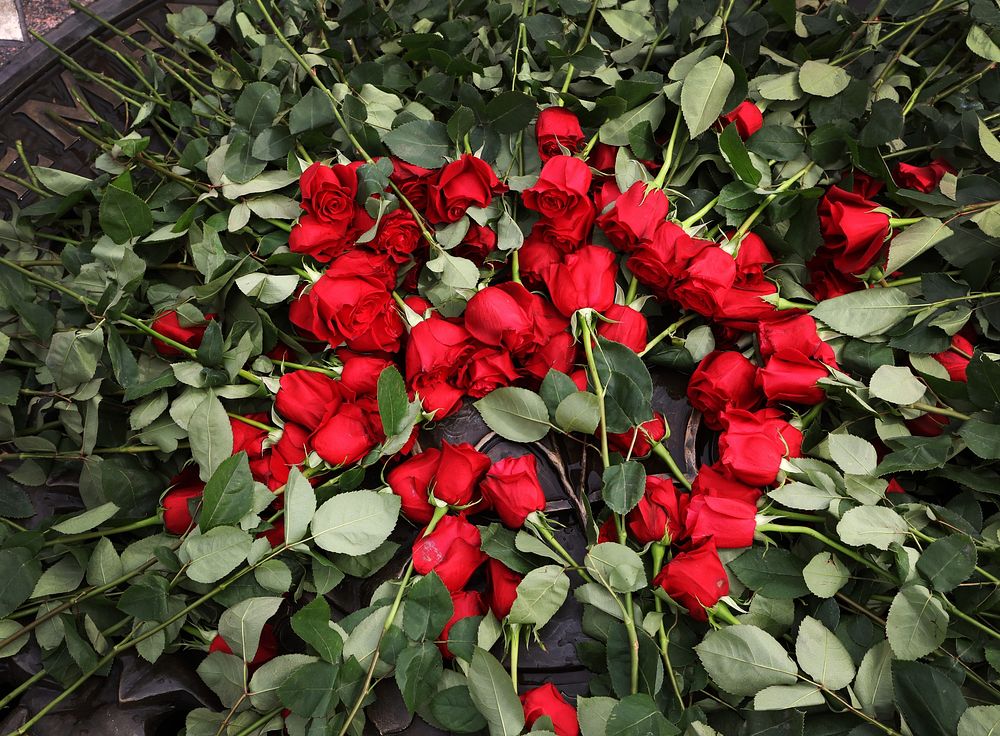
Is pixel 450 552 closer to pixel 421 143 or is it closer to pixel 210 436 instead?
pixel 210 436

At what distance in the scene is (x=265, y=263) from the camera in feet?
1.62

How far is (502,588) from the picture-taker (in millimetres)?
423

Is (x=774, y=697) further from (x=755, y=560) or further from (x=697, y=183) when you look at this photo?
(x=697, y=183)

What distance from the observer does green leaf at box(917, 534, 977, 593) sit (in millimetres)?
386

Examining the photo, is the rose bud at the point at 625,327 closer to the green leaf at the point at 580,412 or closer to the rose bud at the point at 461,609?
the green leaf at the point at 580,412

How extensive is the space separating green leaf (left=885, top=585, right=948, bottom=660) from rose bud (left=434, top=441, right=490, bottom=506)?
0.24 meters

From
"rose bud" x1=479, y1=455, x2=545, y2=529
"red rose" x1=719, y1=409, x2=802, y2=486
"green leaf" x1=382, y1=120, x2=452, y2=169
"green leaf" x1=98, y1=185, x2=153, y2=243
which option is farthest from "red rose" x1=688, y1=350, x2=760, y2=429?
"green leaf" x1=98, y1=185, x2=153, y2=243

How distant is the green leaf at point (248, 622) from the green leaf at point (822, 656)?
302mm

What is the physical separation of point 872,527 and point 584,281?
8.8 inches

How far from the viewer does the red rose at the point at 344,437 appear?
1.43 ft

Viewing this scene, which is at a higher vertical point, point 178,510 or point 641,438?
point 178,510

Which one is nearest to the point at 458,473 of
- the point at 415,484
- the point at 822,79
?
the point at 415,484

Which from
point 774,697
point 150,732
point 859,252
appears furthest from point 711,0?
point 150,732

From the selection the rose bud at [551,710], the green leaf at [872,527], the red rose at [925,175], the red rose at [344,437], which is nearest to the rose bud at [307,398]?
the red rose at [344,437]
